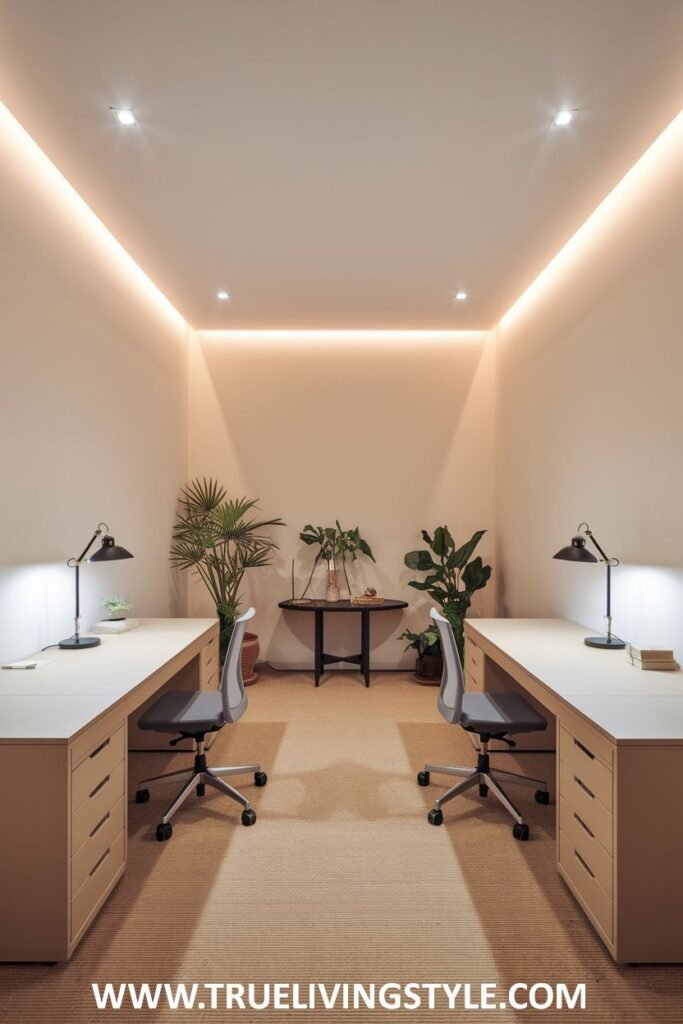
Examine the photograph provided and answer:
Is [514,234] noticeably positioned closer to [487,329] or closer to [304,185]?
[304,185]

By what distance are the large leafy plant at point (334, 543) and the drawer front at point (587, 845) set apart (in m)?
3.53

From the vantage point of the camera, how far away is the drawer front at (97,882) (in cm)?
193

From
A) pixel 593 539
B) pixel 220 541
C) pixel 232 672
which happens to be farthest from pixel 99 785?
pixel 220 541

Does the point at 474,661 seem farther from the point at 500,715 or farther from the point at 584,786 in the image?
the point at 584,786

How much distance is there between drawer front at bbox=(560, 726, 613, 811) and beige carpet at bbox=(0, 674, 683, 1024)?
52cm

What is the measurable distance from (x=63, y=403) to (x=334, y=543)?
3.00 meters

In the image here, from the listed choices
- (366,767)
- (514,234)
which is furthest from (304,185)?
(366,767)

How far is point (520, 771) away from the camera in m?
3.52

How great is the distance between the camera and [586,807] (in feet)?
6.92

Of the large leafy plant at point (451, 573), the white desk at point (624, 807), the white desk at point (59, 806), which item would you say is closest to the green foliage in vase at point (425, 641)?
the large leafy plant at point (451, 573)

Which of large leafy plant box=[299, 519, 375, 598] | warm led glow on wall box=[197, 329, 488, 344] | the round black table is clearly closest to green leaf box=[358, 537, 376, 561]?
large leafy plant box=[299, 519, 375, 598]

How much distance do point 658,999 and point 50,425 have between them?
3.41 m

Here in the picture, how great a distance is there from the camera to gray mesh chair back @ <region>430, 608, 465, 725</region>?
9.37ft

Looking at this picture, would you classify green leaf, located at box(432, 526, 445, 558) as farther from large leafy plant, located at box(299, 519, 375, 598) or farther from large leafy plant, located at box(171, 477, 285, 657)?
large leafy plant, located at box(171, 477, 285, 657)
